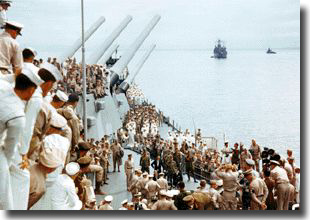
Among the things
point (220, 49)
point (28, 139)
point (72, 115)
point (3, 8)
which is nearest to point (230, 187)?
point (72, 115)

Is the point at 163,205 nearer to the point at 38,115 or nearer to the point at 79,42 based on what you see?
the point at 38,115

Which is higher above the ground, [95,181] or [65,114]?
[65,114]

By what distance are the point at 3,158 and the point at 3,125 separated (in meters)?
0.24

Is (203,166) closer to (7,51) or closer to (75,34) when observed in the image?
(75,34)

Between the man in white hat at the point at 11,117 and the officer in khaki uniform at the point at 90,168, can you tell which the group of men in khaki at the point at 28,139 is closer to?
the man in white hat at the point at 11,117

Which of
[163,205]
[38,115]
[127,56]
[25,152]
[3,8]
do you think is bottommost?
[163,205]

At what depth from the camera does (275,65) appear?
5918 millimetres

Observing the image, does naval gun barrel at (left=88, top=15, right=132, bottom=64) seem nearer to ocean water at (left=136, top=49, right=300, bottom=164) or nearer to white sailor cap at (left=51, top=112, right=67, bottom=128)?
ocean water at (left=136, top=49, right=300, bottom=164)

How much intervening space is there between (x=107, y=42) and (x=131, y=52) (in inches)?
37.1

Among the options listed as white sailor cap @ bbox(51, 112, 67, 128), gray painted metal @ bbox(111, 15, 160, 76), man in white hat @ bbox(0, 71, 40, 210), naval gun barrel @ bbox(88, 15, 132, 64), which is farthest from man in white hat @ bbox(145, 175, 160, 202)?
gray painted metal @ bbox(111, 15, 160, 76)

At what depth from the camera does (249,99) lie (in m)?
7.56

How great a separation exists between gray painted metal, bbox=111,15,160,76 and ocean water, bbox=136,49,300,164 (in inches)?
53.3

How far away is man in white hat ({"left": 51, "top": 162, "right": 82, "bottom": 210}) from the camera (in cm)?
292

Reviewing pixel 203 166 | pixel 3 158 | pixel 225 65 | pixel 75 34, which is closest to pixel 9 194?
pixel 3 158
